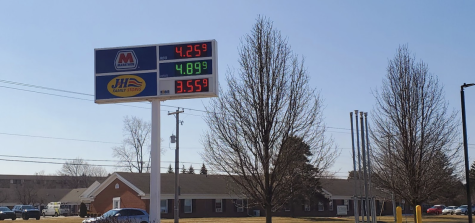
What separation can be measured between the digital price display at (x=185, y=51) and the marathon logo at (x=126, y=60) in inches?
48.4

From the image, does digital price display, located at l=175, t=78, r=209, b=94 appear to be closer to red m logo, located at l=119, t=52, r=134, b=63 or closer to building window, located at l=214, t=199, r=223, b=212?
red m logo, located at l=119, t=52, r=134, b=63

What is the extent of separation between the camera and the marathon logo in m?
23.3

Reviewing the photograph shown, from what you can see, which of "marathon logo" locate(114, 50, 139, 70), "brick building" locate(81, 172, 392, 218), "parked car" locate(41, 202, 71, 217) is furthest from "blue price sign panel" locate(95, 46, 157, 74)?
"parked car" locate(41, 202, 71, 217)

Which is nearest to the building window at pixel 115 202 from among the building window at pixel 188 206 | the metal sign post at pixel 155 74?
the building window at pixel 188 206

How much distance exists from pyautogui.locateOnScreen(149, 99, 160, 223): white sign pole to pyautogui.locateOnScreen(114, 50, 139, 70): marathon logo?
70.6 inches

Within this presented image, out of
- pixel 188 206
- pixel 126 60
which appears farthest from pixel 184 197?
pixel 126 60

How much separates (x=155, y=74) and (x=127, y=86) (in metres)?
1.35

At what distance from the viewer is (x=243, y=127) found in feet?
65.7

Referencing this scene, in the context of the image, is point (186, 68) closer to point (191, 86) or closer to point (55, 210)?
point (191, 86)

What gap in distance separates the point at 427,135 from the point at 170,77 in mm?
12271

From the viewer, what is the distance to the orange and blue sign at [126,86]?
23016mm

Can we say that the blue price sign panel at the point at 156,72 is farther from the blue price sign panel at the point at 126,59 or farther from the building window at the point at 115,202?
the building window at the point at 115,202

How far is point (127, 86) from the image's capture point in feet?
76.3

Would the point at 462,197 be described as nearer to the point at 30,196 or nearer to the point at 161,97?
the point at 30,196
